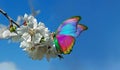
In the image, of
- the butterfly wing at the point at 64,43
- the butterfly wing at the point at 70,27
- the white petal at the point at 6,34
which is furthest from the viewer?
the white petal at the point at 6,34

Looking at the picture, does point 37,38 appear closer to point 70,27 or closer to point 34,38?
point 34,38

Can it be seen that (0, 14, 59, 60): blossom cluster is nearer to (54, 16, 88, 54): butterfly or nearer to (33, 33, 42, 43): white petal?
(33, 33, 42, 43): white petal

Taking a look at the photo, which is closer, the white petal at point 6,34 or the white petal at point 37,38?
the white petal at point 37,38

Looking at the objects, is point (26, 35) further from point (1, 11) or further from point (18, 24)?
point (1, 11)

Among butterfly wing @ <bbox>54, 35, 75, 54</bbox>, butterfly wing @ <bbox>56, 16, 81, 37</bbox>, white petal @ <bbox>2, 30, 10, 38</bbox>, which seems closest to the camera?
butterfly wing @ <bbox>54, 35, 75, 54</bbox>

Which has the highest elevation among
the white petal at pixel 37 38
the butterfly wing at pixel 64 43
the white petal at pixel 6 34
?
the white petal at pixel 6 34

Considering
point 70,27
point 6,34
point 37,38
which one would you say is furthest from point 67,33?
point 6,34

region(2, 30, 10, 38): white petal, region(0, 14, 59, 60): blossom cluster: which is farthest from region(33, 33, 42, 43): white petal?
region(2, 30, 10, 38): white petal

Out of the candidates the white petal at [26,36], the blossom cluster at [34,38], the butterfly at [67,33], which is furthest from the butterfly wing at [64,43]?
the white petal at [26,36]

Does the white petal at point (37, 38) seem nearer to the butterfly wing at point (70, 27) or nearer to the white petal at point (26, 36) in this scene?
the white petal at point (26, 36)
